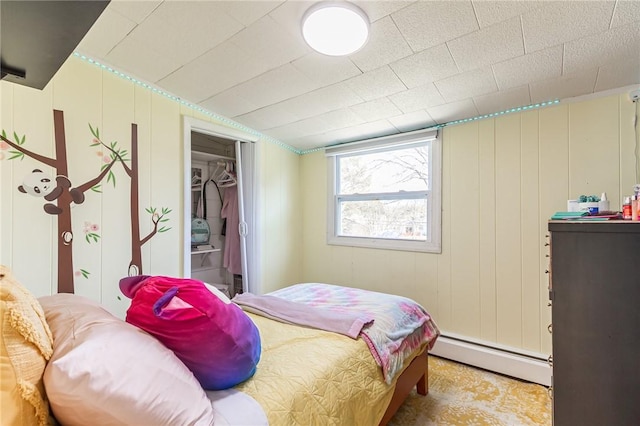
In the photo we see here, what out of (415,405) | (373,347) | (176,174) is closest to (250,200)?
(176,174)

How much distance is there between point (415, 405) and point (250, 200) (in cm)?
232

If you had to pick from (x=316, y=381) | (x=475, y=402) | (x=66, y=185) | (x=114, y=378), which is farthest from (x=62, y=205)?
(x=475, y=402)

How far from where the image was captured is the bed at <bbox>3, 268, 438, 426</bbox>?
0.70 meters

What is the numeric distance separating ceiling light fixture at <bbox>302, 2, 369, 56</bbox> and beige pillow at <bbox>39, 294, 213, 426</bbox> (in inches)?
61.0

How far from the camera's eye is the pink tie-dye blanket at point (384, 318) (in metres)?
1.55

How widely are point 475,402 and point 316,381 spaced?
1.52 metres

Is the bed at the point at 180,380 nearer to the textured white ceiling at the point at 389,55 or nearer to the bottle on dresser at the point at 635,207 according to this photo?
the bottle on dresser at the point at 635,207

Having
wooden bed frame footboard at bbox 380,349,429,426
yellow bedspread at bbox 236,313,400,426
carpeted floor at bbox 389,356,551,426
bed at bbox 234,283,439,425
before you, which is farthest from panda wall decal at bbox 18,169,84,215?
carpeted floor at bbox 389,356,551,426

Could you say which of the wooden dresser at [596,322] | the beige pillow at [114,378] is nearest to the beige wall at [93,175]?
the beige pillow at [114,378]

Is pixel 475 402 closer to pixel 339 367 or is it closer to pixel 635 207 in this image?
pixel 339 367

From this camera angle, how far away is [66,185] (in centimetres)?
176

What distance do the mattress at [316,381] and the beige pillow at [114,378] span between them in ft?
0.86

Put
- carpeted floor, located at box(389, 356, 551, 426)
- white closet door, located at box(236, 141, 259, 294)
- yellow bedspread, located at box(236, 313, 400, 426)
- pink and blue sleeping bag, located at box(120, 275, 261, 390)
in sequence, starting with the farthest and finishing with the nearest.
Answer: white closet door, located at box(236, 141, 259, 294) → carpeted floor, located at box(389, 356, 551, 426) → yellow bedspread, located at box(236, 313, 400, 426) → pink and blue sleeping bag, located at box(120, 275, 261, 390)

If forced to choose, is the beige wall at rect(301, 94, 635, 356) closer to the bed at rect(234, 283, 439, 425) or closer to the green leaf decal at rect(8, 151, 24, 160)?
the bed at rect(234, 283, 439, 425)
